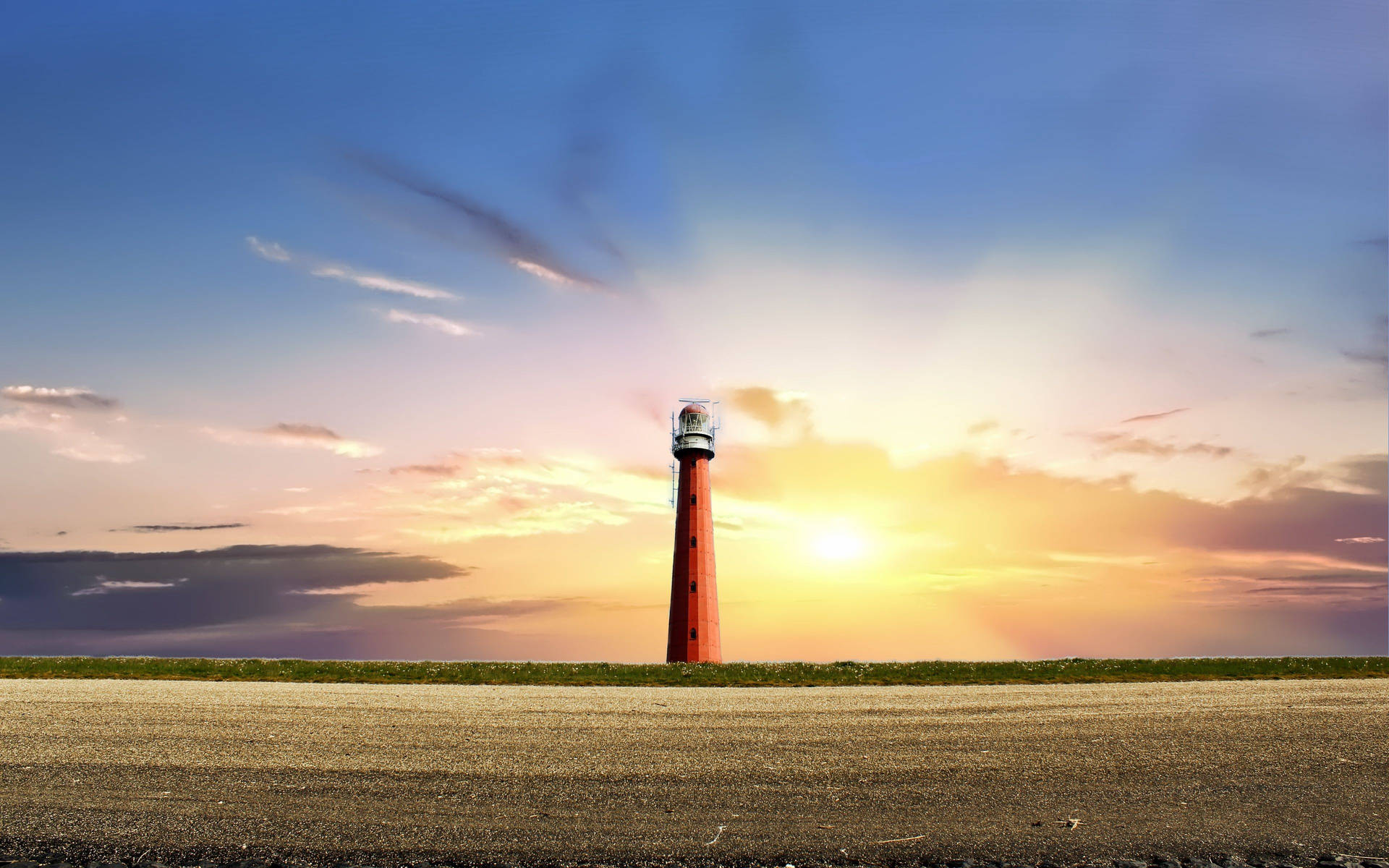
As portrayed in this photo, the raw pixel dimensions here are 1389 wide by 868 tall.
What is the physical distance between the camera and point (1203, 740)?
48.9 ft

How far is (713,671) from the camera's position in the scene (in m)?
29.0

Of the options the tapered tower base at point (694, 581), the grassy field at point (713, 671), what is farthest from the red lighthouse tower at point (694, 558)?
the grassy field at point (713, 671)

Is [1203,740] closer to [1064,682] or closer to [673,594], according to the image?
[1064,682]

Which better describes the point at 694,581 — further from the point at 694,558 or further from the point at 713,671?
the point at 713,671

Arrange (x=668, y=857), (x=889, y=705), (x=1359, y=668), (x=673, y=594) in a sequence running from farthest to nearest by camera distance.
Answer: (x=673, y=594), (x=1359, y=668), (x=889, y=705), (x=668, y=857)

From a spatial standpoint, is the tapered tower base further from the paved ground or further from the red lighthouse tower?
the paved ground

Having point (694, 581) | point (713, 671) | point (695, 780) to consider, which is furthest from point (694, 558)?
point (695, 780)

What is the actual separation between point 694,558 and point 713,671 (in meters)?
13.3

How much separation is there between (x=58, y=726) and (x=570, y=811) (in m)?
13.9

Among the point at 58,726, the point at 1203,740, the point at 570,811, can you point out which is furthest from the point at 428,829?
the point at 1203,740

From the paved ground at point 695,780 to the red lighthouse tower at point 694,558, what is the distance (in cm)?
2165

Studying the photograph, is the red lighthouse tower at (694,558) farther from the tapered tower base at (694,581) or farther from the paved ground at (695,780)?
the paved ground at (695,780)

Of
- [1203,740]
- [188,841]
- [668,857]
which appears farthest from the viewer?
[1203,740]

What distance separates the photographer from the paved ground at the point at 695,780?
926cm
